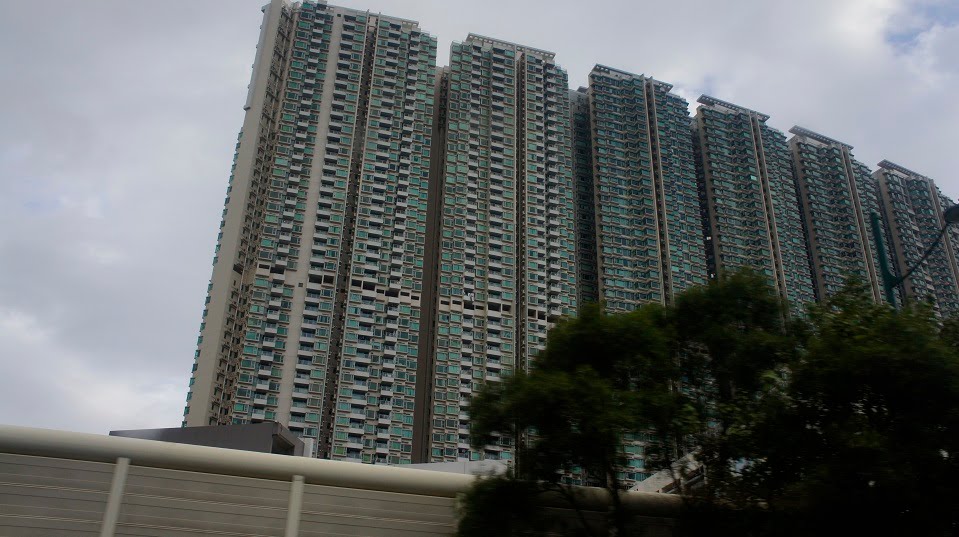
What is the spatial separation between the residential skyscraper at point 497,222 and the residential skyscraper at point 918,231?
31392 millimetres

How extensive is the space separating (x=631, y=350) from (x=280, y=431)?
21955mm

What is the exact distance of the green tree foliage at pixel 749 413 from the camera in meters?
8.60

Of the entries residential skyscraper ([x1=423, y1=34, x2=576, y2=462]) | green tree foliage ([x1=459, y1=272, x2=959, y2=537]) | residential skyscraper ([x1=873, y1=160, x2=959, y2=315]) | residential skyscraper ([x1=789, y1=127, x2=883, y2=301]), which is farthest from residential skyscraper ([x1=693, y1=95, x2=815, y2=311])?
green tree foliage ([x1=459, y1=272, x2=959, y2=537])

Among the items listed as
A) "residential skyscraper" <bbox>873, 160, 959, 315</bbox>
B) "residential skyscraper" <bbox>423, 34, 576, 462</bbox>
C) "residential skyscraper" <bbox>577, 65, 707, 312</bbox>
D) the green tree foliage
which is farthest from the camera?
"residential skyscraper" <bbox>873, 160, 959, 315</bbox>

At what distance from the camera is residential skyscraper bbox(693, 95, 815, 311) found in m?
70.8

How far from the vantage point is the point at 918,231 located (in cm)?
7769

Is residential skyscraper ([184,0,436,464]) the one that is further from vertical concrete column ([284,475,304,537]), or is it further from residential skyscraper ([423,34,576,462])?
vertical concrete column ([284,475,304,537])

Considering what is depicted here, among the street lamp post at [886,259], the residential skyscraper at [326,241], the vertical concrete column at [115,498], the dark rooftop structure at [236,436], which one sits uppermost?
the residential skyscraper at [326,241]

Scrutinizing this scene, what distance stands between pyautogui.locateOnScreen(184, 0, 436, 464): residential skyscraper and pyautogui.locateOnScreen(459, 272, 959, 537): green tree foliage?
157 ft

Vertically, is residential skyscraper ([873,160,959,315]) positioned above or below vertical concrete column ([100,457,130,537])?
above

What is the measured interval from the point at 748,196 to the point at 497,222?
77.8 feet

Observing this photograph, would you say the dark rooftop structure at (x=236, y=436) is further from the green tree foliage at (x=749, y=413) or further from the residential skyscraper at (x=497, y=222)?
the residential skyscraper at (x=497, y=222)

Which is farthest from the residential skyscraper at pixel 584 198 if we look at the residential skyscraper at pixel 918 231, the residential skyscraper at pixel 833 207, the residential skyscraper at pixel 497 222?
the residential skyscraper at pixel 918 231

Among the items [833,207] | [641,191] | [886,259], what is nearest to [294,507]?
[886,259]
